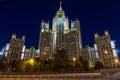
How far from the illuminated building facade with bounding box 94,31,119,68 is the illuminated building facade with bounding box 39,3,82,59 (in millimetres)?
17281

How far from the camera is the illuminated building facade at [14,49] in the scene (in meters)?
113

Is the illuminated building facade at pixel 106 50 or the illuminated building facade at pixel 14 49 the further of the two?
the illuminated building facade at pixel 14 49

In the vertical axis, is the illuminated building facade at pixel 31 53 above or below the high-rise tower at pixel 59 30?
below

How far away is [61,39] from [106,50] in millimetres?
42620

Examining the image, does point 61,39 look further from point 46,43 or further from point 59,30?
point 46,43

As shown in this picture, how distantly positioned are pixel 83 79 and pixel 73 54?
83.7 meters

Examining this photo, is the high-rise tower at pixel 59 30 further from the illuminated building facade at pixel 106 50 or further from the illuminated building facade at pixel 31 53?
the illuminated building facade at pixel 106 50

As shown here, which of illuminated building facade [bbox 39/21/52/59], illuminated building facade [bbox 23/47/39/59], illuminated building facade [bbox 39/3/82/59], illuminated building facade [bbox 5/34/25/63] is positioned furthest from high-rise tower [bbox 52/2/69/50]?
illuminated building facade [bbox 5/34/25/63]

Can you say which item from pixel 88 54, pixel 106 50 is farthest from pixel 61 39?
pixel 106 50

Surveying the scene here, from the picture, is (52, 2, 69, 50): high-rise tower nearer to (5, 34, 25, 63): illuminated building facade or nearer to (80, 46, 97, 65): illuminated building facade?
(80, 46, 97, 65): illuminated building facade

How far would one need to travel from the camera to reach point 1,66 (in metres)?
58.7

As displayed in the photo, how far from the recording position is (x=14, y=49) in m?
118

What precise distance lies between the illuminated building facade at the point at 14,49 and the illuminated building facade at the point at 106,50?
225 feet

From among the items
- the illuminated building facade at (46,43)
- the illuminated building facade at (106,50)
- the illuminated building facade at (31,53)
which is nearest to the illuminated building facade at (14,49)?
the illuminated building facade at (31,53)
